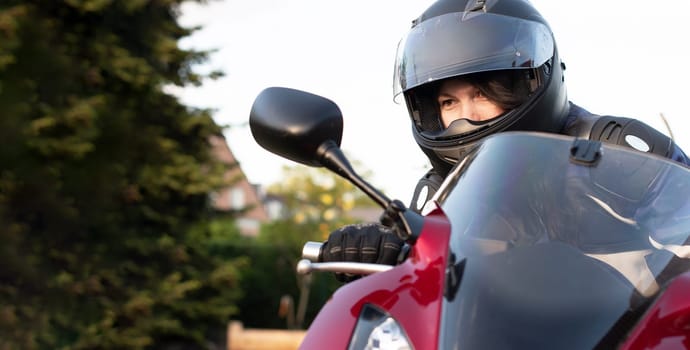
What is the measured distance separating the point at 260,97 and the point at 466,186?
0.50 metres

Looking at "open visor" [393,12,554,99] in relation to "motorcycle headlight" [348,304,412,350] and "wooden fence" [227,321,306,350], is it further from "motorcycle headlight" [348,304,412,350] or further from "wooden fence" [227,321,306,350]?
"wooden fence" [227,321,306,350]

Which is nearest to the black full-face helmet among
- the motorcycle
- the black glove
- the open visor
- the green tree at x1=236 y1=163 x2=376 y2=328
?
the open visor

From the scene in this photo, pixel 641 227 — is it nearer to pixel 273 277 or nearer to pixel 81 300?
pixel 81 300

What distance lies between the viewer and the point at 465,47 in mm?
3357

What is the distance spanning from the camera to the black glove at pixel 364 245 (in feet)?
7.50

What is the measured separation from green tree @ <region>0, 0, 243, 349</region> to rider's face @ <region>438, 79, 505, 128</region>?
10489mm

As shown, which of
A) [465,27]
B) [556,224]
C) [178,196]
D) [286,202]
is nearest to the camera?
[556,224]

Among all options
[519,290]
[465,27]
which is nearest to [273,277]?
[465,27]

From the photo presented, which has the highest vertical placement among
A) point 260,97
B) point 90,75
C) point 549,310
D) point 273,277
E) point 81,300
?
point 90,75

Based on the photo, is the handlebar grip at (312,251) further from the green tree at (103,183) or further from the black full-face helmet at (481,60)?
the green tree at (103,183)

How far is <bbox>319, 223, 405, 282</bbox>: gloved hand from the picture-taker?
7.50 ft

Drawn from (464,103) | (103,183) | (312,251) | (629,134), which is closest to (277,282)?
(103,183)

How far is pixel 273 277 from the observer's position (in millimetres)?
25359

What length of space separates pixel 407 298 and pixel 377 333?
0.28 feet
